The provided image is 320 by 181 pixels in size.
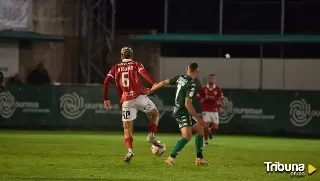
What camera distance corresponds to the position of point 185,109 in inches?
765

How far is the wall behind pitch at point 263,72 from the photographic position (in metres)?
39.8

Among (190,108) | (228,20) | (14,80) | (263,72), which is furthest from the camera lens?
(228,20)

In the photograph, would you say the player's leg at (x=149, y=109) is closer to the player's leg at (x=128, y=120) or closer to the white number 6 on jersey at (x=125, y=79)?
the player's leg at (x=128, y=120)

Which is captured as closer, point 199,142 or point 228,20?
point 199,142

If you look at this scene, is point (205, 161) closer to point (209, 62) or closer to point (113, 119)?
point (113, 119)

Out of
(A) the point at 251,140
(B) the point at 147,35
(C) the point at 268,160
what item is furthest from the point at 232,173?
(B) the point at 147,35

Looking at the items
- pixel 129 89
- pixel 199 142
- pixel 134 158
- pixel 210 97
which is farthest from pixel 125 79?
pixel 210 97

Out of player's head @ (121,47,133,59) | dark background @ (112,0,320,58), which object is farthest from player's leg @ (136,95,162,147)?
dark background @ (112,0,320,58)

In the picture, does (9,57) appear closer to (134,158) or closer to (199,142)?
(134,158)

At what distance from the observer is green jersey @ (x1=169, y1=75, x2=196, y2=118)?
19.3 meters

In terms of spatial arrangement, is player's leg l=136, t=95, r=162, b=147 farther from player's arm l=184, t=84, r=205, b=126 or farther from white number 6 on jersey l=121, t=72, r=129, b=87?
player's arm l=184, t=84, r=205, b=126

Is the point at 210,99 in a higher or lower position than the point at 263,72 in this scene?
lower

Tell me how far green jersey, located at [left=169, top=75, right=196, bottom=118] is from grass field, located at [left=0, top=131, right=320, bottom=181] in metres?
1.15

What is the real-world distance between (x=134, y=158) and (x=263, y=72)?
19872mm
